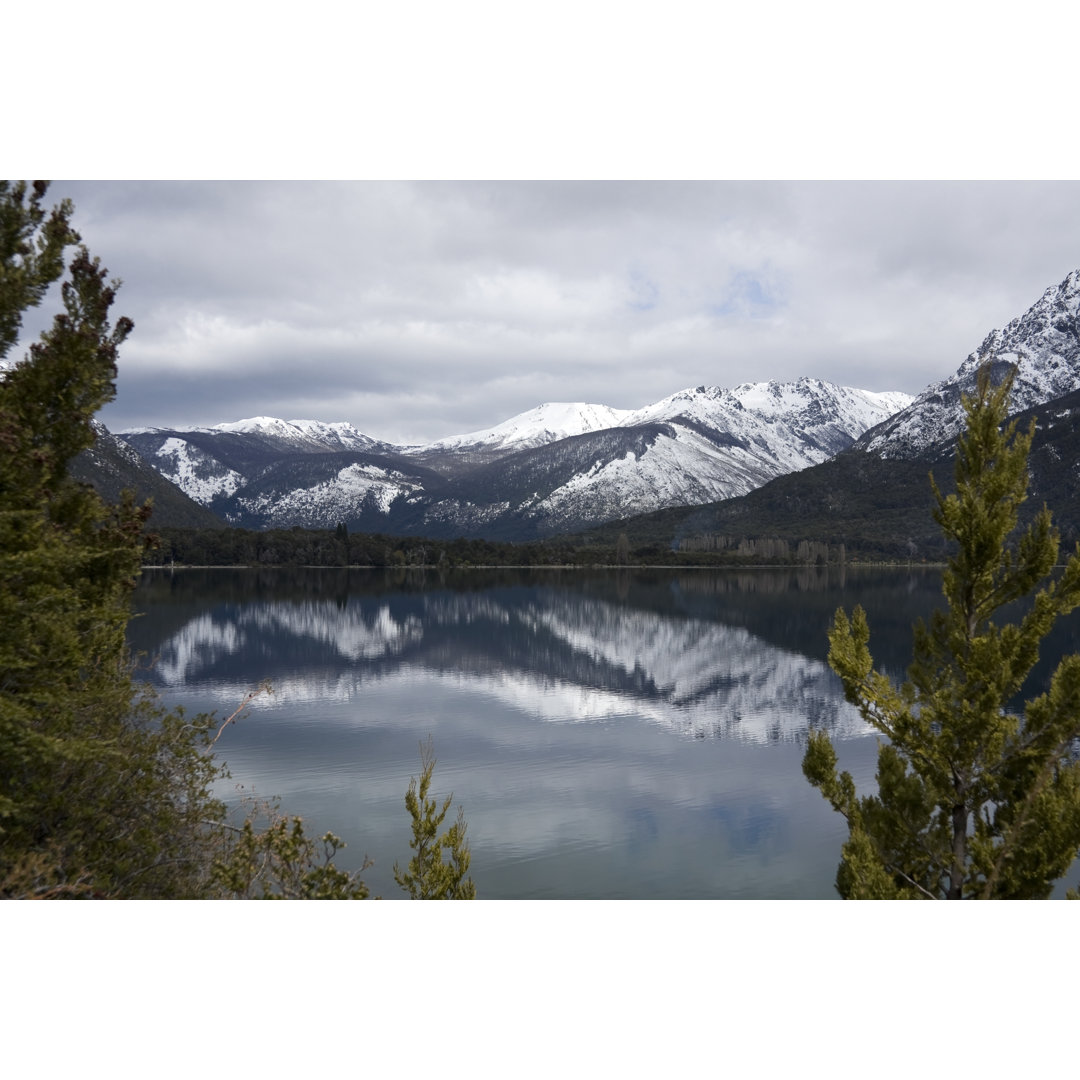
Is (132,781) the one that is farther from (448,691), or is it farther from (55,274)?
(448,691)

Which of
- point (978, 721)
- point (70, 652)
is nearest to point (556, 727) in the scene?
point (978, 721)

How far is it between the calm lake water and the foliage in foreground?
160cm

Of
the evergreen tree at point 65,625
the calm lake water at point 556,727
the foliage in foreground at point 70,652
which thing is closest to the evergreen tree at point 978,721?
the foliage in foreground at point 70,652

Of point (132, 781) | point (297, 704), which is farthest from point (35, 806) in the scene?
point (297, 704)

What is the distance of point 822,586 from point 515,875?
129 m

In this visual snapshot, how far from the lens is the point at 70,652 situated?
9.57 m

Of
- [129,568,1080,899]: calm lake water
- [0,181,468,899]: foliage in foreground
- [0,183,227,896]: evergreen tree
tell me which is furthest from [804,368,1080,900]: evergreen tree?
[0,183,227,896]: evergreen tree

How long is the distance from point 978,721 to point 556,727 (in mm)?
27766

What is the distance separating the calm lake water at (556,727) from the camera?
65.6 feet

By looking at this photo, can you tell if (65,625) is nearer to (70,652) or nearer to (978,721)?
(70,652)

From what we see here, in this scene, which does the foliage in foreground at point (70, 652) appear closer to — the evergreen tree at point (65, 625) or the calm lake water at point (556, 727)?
the evergreen tree at point (65, 625)

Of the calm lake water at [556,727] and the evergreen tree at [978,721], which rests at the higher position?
the evergreen tree at [978,721]

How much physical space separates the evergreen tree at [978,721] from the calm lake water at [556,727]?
24.0 feet

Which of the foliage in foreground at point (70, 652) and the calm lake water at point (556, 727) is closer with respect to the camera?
the foliage in foreground at point (70, 652)
